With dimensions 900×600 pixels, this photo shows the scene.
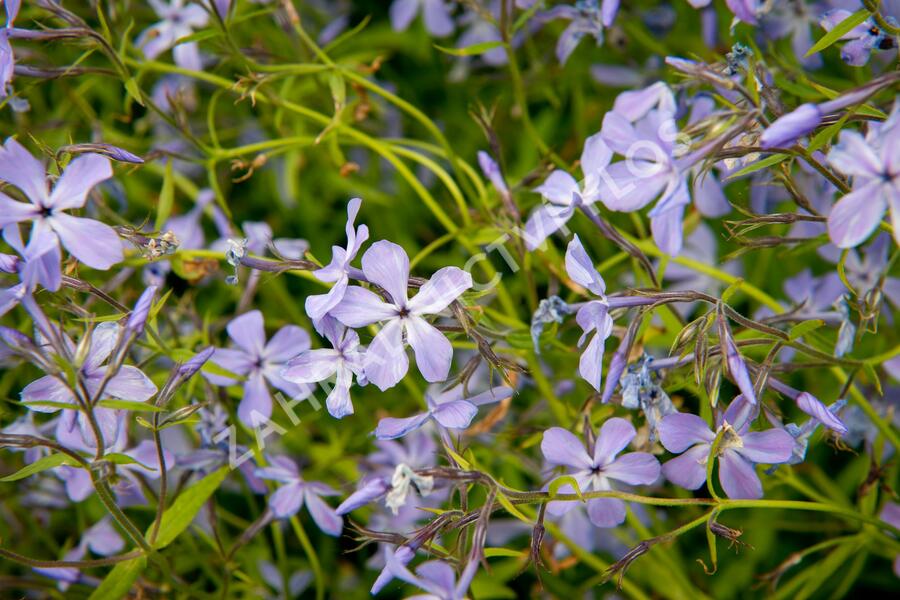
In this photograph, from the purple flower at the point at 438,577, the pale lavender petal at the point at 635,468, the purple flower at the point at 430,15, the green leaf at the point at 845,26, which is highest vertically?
the green leaf at the point at 845,26

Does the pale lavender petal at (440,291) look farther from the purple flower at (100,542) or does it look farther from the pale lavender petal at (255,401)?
the purple flower at (100,542)

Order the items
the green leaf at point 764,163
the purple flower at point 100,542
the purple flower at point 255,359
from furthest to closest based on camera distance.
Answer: the purple flower at point 100,542 → the purple flower at point 255,359 → the green leaf at point 764,163

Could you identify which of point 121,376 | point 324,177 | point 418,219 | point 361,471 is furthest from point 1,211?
point 418,219

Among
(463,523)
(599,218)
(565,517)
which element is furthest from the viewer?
(565,517)

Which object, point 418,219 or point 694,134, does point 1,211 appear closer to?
point 694,134

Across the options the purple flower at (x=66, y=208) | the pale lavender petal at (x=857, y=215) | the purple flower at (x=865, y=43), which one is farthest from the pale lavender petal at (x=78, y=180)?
the purple flower at (x=865, y=43)

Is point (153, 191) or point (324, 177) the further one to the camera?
point (153, 191)

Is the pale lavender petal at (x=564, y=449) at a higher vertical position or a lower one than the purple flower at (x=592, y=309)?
lower
